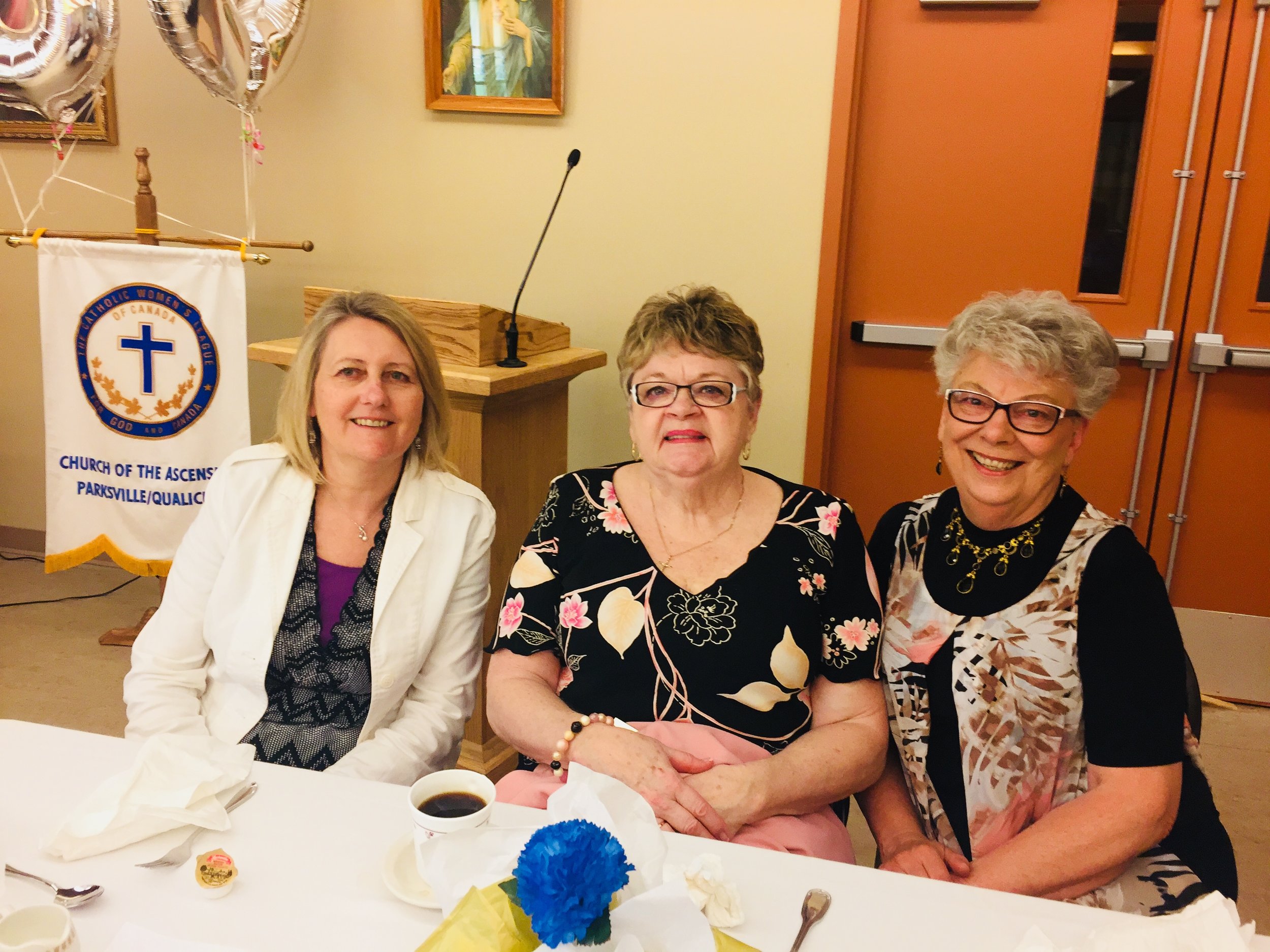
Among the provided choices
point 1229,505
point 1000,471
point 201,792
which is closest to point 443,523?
point 201,792

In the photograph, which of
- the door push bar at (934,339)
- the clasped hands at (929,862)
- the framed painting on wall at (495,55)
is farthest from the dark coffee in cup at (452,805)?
the framed painting on wall at (495,55)

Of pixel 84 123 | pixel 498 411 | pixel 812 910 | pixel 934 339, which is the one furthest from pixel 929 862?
pixel 84 123

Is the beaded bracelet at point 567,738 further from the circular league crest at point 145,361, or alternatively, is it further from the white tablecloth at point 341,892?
the circular league crest at point 145,361

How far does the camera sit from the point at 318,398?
5.40 ft

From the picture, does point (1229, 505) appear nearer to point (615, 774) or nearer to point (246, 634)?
point (615, 774)

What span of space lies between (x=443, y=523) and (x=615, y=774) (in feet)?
1.94

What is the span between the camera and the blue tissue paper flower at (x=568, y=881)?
2.05 feet

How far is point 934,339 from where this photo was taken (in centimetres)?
281

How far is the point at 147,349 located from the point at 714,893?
2.53 m

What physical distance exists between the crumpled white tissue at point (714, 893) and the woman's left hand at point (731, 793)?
Result: 12.1 inches

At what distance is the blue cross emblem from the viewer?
274 centimetres

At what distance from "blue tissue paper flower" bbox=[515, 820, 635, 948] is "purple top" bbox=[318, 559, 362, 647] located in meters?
1.04

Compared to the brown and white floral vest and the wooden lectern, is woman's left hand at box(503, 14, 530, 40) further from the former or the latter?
the brown and white floral vest

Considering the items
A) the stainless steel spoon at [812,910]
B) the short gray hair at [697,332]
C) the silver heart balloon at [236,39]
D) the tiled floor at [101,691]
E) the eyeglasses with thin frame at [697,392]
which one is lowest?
the tiled floor at [101,691]
